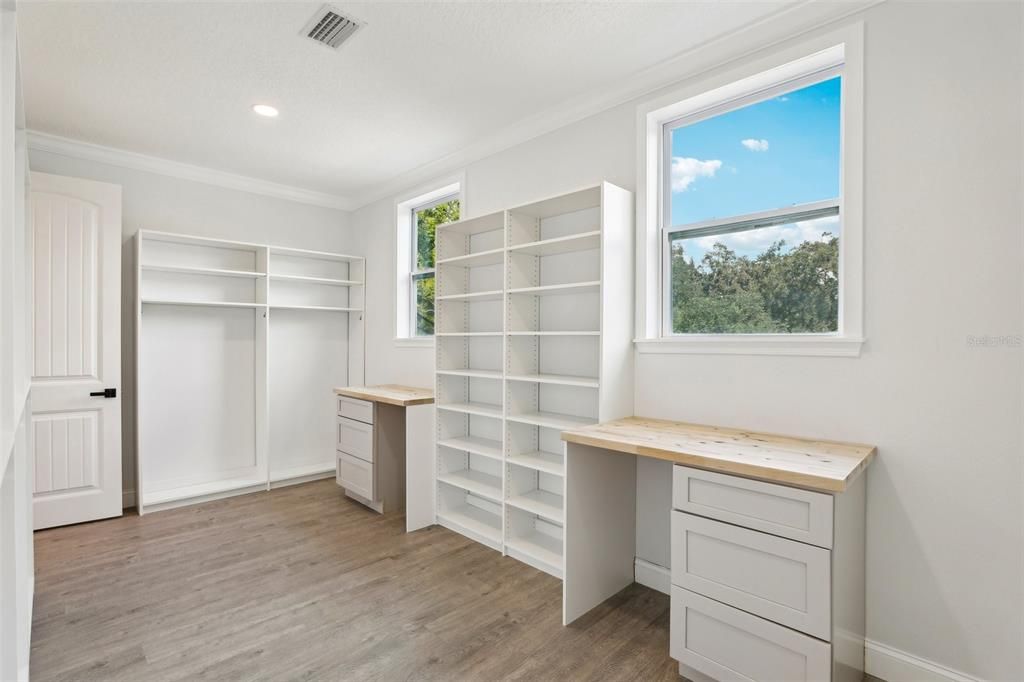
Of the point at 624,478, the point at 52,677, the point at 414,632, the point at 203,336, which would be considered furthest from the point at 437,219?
the point at 52,677

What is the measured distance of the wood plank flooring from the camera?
81.6 inches

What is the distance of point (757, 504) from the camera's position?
1770 mm

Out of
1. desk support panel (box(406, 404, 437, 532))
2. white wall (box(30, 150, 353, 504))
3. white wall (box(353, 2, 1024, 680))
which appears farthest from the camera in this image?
white wall (box(30, 150, 353, 504))

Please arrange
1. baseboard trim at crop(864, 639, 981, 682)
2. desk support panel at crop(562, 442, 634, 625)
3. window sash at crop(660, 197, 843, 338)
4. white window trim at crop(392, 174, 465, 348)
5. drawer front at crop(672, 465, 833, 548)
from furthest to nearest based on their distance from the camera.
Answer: white window trim at crop(392, 174, 465, 348), desk support panel at crop(562, 442, 634, 625), window sash at crop(660, 197, 843, 338), baseboard trim at crop(864, 639, 981, 682), drawer front at crop(672, 465, 833, 548)

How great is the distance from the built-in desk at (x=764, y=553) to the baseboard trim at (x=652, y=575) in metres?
0.67

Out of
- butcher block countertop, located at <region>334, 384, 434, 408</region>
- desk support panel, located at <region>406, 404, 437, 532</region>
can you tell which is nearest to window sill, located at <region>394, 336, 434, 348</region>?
butcher block countertop, located at <region>334, 384, 434, 408</region>

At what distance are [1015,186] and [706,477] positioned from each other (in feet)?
4.76

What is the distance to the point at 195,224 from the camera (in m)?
4.32

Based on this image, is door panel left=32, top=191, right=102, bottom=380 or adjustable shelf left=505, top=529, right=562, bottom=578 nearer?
adjustable shelf left=505, top=529, right=562, bottom=578

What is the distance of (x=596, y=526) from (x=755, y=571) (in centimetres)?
90

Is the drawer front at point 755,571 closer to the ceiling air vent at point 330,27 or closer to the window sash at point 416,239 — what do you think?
the ceiling air vent at point 330,27

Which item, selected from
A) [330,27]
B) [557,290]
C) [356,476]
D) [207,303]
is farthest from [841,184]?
[207,303]

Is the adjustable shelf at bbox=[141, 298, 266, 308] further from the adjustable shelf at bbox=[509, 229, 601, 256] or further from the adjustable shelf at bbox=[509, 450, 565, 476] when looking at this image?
the adjustable shelf at bbox=[509, 450, 565, 476]

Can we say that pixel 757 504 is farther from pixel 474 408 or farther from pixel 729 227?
pixel 474 408
